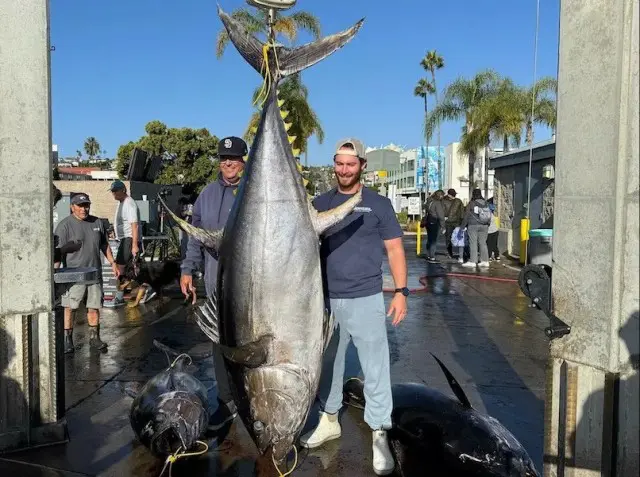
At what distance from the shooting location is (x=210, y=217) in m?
3.77

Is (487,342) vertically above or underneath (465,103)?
underneath

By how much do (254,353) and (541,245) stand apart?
30.1ft

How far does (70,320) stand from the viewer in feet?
18.4

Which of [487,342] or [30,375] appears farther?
[487,342]

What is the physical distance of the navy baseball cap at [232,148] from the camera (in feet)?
12.2

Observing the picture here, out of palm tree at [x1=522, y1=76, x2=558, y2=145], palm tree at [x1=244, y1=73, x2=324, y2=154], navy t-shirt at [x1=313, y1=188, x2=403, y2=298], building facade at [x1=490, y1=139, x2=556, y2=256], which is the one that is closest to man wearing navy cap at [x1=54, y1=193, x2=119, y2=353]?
navy t-shirt at [x1=313, y1=188, x2=403, y2=298]

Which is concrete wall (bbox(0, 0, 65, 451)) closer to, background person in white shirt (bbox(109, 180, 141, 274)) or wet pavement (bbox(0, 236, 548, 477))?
wet pavement (bbox(0, 236, 548, 477))

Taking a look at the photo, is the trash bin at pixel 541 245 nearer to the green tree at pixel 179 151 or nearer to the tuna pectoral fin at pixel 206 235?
the tuna pectoral fin at pixel 206 235

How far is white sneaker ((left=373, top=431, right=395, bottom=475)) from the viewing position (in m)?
3.05

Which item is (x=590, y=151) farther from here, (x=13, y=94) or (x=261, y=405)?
(x=13, y=94)

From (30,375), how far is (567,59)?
124 inches

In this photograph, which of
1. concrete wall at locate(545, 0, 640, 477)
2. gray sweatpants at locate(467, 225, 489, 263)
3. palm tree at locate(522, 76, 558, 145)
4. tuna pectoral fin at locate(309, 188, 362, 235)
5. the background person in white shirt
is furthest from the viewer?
palm tree at locate(522, 76, 558, 145)

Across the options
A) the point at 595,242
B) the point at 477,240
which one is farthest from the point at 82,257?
the point at 477,240

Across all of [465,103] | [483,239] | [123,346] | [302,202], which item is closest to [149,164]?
[483,239]
